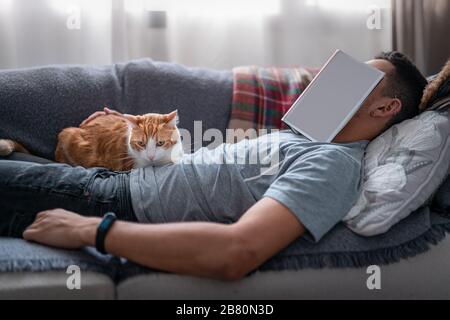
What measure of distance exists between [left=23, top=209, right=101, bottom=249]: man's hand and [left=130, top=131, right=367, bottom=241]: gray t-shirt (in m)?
0.16

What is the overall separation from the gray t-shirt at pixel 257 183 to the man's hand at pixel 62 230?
16 centimetres

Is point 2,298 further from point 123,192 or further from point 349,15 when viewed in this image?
point 349,15

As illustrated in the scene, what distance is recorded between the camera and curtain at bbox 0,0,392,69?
195 cm

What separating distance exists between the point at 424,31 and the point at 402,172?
3.54ft

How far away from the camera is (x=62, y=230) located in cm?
113

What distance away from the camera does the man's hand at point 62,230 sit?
1.10m

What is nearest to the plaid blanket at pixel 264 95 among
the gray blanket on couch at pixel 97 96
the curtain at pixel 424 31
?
the gray blanket on couch at pixel 97 96

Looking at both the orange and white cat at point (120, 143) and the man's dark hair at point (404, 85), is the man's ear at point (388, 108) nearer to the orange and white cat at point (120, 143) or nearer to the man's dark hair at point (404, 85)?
the man's dark hair at point (404, 85)

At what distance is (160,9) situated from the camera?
1.98m

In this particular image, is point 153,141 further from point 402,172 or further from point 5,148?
point 402,172

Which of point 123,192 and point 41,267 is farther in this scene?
point 123,192

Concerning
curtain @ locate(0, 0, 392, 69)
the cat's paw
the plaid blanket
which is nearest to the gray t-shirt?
the plaid blanket

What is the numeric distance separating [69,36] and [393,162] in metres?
1.38
